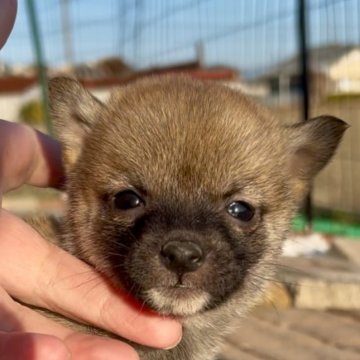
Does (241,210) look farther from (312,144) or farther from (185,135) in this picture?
(312,144)

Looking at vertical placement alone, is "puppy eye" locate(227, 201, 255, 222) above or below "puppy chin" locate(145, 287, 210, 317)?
above

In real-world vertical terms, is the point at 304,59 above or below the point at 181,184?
below

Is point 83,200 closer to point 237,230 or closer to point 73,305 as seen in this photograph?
point 73,305

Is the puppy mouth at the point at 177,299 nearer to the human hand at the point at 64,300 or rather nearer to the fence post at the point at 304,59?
the human hand at the point at 64,300

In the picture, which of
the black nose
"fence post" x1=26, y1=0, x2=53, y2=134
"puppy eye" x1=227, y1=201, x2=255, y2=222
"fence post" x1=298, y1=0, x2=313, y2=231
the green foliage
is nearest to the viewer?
the black nose

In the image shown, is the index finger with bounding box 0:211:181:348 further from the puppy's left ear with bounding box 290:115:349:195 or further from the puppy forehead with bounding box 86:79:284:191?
the puppy's left ear with bounding box 290:115:349:195

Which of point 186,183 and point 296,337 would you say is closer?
point 186,183

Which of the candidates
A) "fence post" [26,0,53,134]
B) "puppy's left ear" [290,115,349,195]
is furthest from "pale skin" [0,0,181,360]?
"fence post" [26,0,53,134]

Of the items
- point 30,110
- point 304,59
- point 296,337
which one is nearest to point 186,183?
point 296,337
